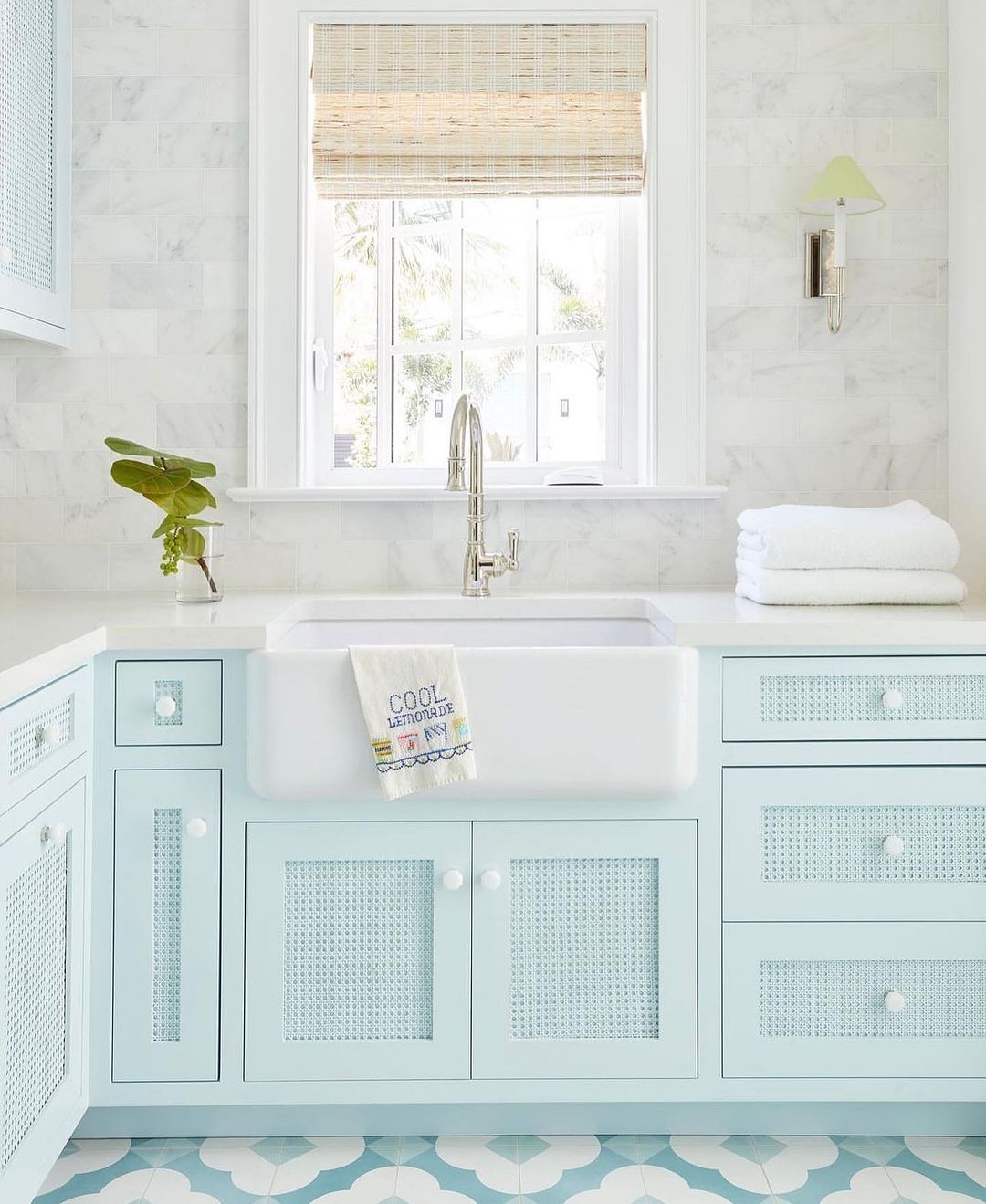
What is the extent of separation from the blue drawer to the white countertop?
0.13 feet

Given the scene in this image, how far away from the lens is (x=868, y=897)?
1.91m

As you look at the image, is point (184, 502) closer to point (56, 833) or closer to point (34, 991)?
point (56, 833)

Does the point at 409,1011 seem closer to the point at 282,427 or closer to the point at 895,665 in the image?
the point at 895,665

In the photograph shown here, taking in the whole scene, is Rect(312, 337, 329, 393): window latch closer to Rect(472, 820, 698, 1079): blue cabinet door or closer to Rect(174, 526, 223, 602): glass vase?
Rect(174, 526, 223, 602): glass vase

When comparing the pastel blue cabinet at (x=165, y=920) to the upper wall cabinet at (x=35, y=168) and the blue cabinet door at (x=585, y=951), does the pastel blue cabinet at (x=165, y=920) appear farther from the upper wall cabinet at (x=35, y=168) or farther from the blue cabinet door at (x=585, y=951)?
the upper wall cabinet at (x=35, y=168)

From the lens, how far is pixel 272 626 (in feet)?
6.23

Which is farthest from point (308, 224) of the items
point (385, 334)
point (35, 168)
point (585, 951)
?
point (585, 951)

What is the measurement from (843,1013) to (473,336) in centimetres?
163

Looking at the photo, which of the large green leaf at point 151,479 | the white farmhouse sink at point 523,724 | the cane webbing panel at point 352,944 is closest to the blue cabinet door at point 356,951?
the cane webbing panel at point 352,944

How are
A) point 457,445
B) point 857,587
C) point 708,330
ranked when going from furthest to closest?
point 708,330 < point 457,445 < point 857,587

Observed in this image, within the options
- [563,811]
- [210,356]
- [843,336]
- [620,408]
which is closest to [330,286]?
[210,356]

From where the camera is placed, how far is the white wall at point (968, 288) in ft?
7.72

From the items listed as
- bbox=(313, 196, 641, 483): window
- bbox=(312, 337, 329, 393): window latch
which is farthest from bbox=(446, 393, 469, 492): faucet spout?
bbox=(312, 337, 329, 393): window latch

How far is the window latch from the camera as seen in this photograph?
2600 mm
